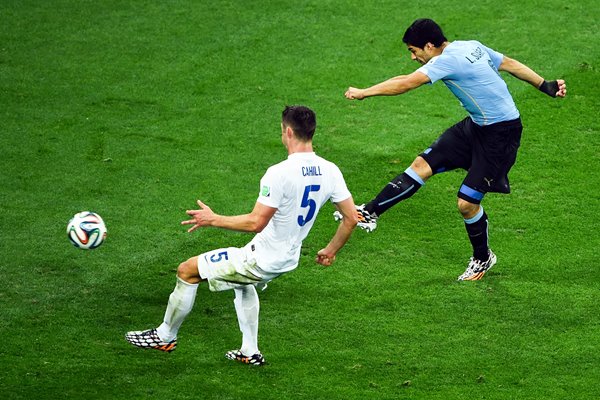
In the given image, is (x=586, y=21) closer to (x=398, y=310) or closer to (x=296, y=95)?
(x=296, y=95)

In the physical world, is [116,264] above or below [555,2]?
below

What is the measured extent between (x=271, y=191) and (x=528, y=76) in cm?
404

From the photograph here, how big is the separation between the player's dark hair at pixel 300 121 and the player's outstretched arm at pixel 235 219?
0.67m

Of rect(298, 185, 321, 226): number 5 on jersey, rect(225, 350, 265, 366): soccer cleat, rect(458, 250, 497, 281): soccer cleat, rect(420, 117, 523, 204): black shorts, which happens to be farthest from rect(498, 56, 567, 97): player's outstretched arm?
rect(225, 350, 265, 366): soccer cleat

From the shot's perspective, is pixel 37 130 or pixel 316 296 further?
pixel 37 130

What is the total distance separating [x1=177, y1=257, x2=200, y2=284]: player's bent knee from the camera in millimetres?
9901

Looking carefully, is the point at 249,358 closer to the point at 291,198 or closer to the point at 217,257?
the point at 217,257

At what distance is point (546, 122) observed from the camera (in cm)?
1548

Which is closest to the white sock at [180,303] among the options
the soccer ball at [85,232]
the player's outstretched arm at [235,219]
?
the player's outstretched arm at [235,219]

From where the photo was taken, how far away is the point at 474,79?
1137 centimetres

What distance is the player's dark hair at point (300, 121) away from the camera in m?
9.41

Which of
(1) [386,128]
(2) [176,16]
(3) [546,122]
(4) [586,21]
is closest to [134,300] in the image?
(1) [386,128]

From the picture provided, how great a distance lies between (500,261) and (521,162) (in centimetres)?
260

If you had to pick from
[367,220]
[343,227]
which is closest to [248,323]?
[343,227]
